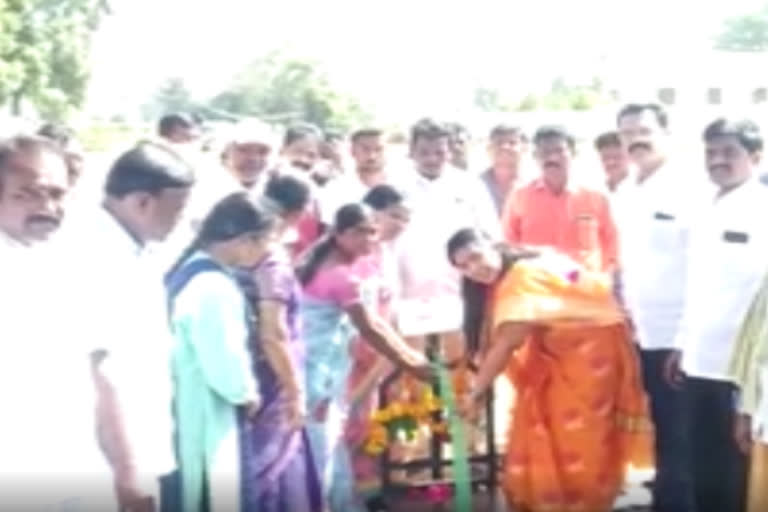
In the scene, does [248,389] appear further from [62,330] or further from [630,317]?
[630,317]

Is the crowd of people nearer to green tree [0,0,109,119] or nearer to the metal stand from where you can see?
the metal stand

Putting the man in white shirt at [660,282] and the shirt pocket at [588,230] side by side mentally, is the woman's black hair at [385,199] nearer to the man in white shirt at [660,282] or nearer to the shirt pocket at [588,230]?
the man in white shirt at [660,282]

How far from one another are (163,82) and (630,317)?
164 ft

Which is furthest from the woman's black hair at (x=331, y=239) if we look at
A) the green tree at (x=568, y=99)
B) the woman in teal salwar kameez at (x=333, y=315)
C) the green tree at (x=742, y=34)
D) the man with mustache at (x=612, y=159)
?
the green tree at (x=742, y=34)

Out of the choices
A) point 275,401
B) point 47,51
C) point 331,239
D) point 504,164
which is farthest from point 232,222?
point 47,51

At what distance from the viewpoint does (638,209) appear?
5184 millimetres

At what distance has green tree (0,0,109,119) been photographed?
28.8m

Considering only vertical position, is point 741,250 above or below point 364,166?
below

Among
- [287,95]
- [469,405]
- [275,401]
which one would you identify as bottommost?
[469,405]

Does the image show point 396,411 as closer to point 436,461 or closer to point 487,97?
point 436,461

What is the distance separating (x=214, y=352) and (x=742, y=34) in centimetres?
8150

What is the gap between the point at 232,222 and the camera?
12.9 feet

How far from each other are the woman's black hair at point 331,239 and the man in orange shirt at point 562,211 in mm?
1604

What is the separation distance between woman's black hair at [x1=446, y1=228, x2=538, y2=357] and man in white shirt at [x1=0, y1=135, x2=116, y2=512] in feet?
6.86
